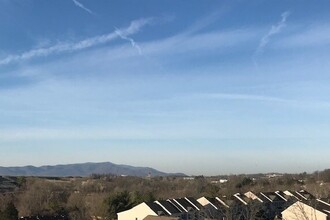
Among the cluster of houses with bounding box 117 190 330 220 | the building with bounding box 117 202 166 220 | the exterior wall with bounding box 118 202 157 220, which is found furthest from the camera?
the exterior wall with bounding box 118 202 157 220

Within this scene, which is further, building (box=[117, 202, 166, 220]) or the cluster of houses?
building (box=[117, 202, 166, 220])

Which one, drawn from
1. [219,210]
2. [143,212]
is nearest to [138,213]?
[143,212]

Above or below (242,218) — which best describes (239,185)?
above

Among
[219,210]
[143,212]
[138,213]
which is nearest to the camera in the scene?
[143,212]

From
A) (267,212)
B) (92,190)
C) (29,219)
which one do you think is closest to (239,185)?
(92,190)

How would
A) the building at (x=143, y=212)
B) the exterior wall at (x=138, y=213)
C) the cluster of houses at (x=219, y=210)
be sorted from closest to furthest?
1. the cluster of houses at (x=219, y=210)
2. the building at (x=143, y=212)
3. the exterior wall at (x=138, y=213)

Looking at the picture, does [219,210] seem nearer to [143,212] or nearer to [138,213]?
[143,212]

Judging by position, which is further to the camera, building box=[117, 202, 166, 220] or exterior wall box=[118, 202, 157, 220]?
exterior wall box=[118, 202, 157, 220]

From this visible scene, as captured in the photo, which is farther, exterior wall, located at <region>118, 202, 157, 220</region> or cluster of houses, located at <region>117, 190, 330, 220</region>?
exterior wall, located at <region>118, 202, 157, 220</region>

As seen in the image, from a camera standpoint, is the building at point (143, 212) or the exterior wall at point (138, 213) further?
the exterior wall at point (138, 213)

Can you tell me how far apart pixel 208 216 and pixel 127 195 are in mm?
10697

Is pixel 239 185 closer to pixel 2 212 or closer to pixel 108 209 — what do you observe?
pixel 108 209

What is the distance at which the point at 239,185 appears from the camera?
8138cm

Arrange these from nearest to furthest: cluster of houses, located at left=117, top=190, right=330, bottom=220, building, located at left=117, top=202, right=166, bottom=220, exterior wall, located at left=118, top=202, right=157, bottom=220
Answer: cluster of houses, located at left=117, top=190, right=330, bottom=220 < building, located at left=117, top=202, right=166, bottom=220 < exterior wall, located at left=118, top=202, right=157, bottom=220
